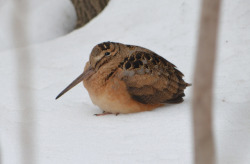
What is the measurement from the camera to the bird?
424cm

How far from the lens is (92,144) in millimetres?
3688

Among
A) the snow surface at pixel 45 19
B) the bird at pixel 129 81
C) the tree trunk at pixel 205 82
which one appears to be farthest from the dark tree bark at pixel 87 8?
the tree trunk at pixel 205 82

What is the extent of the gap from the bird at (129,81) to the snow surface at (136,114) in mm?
97

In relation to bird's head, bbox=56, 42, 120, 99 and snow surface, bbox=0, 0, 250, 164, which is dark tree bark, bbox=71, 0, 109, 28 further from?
bird's head, bbox=56, 42, 120, 99

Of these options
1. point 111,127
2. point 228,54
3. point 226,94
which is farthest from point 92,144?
point 228,54

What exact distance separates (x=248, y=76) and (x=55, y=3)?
398 centimetres

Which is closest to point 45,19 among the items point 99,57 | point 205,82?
point 99,57

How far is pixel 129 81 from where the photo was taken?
4.25m

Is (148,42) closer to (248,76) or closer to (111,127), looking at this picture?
(248,76)

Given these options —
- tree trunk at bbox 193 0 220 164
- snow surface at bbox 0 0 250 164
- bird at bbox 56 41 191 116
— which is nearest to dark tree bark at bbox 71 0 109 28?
snow surface at bbox 0 0 250 164

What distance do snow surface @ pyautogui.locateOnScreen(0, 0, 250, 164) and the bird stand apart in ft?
0.32

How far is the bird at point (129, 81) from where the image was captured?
13.9 ft

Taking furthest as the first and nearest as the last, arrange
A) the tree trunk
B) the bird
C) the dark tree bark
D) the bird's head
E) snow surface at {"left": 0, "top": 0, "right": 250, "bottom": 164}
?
the dark tree bark
the bird's head
the bird
snow surface at {"left": 0, "top": 0, "right": 250, "bottom": 164}
the tree trunk

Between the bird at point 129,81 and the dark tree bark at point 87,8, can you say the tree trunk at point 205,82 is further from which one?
the dark tree bark at point 87,8
